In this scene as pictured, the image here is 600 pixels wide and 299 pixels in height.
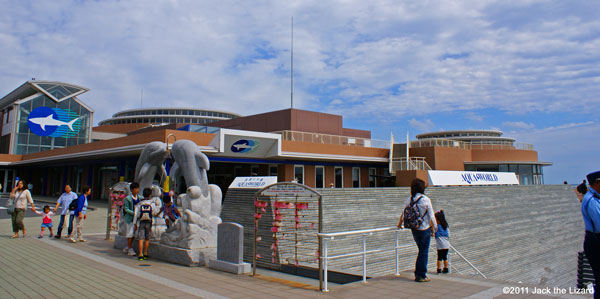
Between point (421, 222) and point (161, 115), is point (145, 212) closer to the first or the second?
point (421, 222)

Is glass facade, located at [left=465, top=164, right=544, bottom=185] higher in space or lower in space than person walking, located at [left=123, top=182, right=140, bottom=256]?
higher

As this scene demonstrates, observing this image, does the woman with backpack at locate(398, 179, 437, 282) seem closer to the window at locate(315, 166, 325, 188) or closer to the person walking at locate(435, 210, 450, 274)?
the person walking at locate(435, 210, 450, 274)

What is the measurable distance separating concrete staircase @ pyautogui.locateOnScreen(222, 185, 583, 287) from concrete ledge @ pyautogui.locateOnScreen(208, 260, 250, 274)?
159cm

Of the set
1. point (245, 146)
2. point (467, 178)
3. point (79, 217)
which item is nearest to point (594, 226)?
point (79, 217)

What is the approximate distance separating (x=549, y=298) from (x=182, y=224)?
6685 millimetres

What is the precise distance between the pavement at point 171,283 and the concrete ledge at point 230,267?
0.14m

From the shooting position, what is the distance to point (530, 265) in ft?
54.1

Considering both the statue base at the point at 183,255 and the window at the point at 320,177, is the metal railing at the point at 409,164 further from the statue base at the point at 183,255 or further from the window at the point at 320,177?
the statue base at the point at 183,255

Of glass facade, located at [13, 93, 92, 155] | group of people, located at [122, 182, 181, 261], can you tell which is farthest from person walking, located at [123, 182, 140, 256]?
glass facade, located at [13, 93, 92, 155]

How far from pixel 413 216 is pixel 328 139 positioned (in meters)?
21.3

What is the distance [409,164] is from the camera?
27.5 metres

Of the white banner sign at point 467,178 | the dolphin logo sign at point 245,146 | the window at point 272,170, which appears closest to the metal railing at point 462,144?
the white banner sign at point 467,178

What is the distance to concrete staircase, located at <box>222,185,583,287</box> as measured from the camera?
34.1 ft

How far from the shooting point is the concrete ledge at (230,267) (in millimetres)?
7383
